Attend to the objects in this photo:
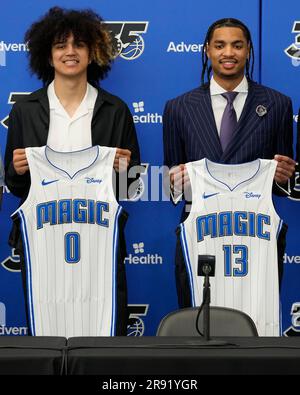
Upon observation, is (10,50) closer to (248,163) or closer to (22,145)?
(22,145)

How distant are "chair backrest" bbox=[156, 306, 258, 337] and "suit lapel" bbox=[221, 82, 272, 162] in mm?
1406

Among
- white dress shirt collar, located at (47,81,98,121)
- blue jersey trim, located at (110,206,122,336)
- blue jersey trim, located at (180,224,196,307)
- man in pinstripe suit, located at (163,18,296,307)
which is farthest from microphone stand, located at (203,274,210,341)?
white dress shirt collar, located at (47,81,98,121)

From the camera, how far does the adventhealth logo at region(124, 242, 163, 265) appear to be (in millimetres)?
5793

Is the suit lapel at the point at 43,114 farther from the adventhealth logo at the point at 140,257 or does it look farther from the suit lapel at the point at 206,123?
the adventhealth logo at the point at 140,257

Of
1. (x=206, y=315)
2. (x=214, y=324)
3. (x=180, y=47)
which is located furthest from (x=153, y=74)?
(x=206, y=315)

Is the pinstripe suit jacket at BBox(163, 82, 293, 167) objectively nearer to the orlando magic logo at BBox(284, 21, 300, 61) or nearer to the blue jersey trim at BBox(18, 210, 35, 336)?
the orlando magic logo at BBox(284, 21, 300, 61)

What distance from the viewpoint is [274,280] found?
473 cm

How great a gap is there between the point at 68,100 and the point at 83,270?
3.49 feet

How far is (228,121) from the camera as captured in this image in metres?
5.22

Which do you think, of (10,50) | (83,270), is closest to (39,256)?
(83,270)

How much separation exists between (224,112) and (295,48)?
30.2 inches

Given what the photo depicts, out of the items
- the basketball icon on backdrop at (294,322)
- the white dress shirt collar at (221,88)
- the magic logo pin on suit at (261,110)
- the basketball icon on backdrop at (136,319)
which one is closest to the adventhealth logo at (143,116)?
the white dress shirt collar at (221,88)

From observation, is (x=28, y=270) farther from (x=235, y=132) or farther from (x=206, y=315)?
(x=206, y=315)
